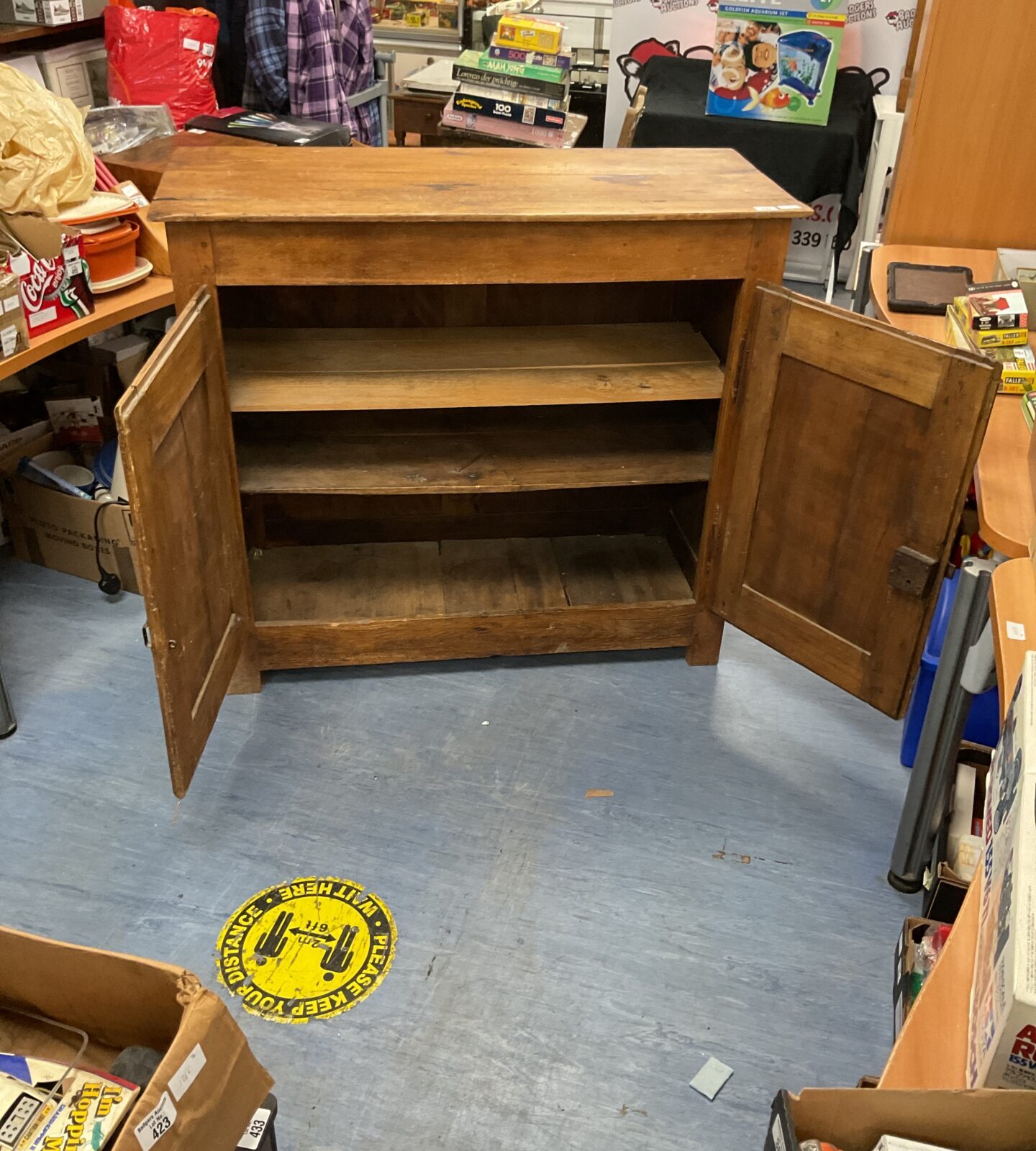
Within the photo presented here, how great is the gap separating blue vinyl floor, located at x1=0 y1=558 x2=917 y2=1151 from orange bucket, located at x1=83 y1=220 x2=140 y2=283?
849 millimetres

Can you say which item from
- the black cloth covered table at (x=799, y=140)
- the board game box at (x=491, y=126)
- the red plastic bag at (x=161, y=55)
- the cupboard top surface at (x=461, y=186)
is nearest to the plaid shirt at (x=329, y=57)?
the red plastic bag at (x=161, y=55)

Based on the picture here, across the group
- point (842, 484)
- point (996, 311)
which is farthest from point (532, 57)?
point (842, 484)

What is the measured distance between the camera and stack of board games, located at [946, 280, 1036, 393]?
2.29 metres

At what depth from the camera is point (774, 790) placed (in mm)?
2393

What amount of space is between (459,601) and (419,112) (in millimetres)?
3597

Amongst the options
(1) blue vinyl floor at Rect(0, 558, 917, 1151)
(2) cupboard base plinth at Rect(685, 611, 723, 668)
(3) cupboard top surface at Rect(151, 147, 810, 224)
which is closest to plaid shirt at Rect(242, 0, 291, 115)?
(3) cupboard top surface at Rect(151, 147, 810, 224)

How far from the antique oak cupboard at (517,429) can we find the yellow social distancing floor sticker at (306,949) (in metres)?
0.31

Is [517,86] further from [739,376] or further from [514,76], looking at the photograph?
[739,376]

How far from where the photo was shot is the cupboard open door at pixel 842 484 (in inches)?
78.5

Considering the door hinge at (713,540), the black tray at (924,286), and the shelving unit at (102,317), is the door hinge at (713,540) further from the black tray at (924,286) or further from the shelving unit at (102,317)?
the shelving unit at (102,317)

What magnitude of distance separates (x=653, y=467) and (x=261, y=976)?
1.40m

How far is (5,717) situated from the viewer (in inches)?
95.4

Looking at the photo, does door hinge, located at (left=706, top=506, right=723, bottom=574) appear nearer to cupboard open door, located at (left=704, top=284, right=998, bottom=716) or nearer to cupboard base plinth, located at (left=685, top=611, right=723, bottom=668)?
cupboard open door, located at (left=704, top=284, right=998, bottom=716)

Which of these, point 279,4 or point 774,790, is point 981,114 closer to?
point 774,790
